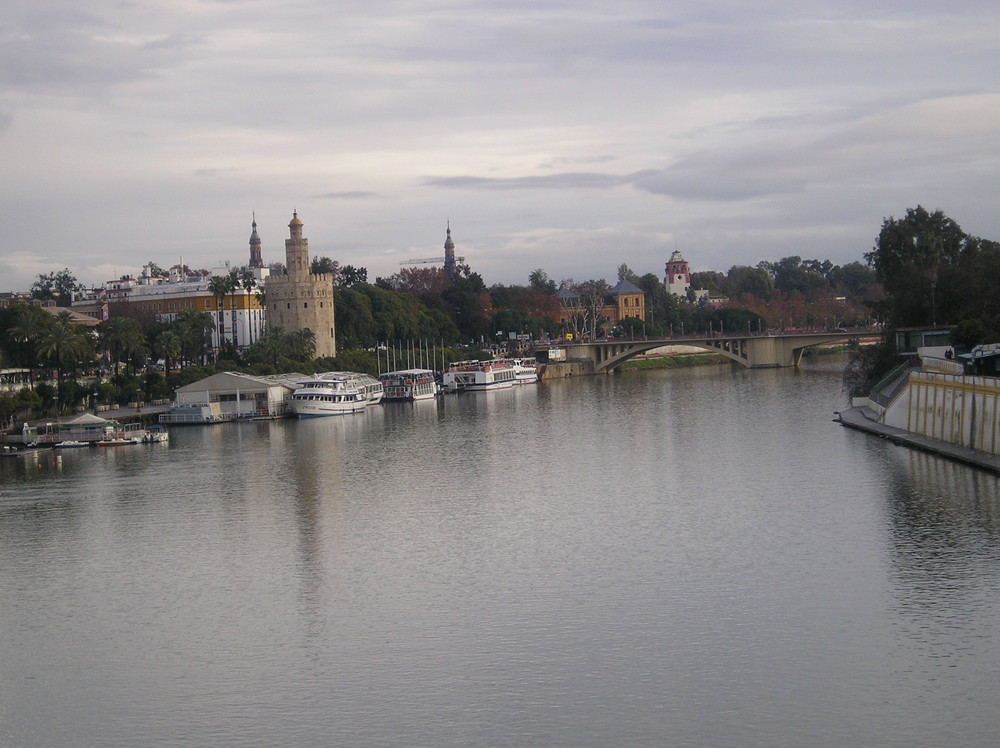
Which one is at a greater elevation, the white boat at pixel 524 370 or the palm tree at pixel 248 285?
the palm tree at pixel 248 285

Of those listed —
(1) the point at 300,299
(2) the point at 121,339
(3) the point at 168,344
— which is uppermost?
(1) the point at 300,299

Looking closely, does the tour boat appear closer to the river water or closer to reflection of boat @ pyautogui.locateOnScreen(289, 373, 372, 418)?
the river water

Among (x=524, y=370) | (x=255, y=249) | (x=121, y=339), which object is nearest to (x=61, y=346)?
(x=121, y=339)

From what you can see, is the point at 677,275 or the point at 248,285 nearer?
the point at 248,285

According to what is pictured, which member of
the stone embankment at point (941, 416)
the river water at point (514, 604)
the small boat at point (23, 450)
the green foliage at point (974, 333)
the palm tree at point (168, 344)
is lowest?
the river water at point (514, 604)

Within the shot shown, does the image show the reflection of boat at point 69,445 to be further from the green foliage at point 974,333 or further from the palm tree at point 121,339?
the green foliage at point 974,333

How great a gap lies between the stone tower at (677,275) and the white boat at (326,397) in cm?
12111

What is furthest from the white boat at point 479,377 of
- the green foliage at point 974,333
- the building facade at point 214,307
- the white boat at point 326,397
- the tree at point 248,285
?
the green foliage at point 974,333

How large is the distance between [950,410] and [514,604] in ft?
66.2

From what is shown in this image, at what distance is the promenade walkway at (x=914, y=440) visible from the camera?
31.7 m

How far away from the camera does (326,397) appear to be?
209 feet

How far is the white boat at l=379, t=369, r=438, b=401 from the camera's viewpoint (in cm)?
7600

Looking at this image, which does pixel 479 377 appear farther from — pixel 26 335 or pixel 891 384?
pixel 891 384

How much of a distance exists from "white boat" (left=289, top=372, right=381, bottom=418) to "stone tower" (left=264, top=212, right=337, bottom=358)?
854 inches
